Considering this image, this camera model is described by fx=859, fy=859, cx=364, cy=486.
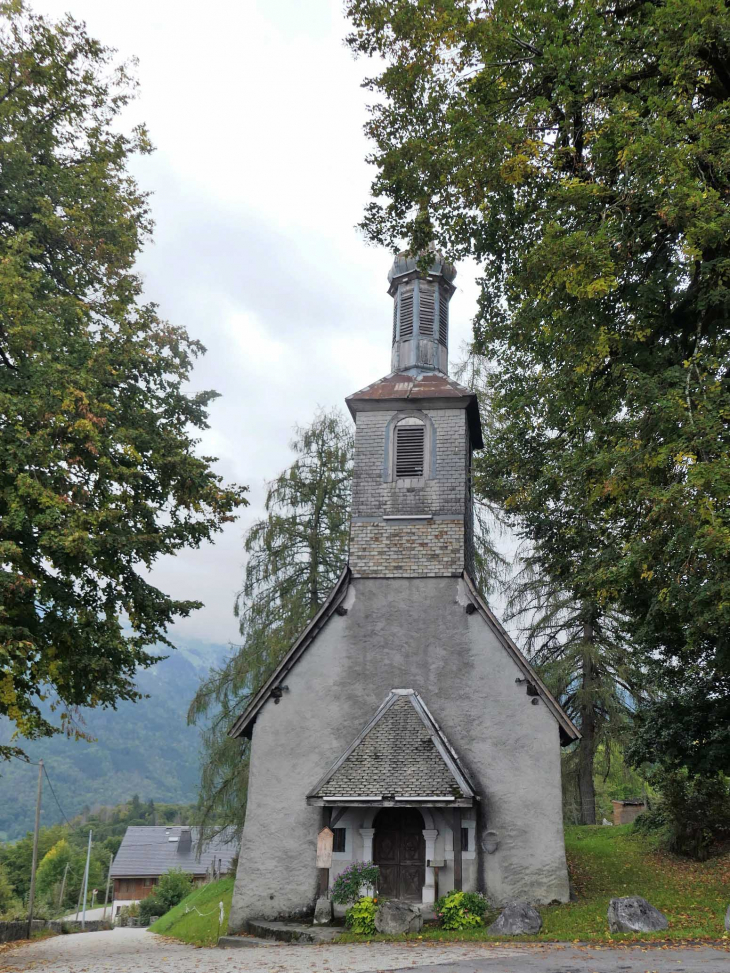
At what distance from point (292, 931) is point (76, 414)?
9829 mm

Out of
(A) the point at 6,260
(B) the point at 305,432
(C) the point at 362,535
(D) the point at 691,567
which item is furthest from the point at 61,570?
(B) the point at 305,432

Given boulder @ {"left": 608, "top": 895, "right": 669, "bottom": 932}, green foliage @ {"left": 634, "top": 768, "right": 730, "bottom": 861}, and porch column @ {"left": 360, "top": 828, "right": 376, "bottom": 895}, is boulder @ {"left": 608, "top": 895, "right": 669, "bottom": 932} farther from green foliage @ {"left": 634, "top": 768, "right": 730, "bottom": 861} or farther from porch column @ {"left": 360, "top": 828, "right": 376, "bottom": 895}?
green foliage @ {"left": 634, "top": 768, "right": 730, "bottom": 861}

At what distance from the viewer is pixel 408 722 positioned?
678 inches

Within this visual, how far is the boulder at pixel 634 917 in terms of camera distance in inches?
510

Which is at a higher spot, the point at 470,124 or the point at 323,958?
the point at 470,124

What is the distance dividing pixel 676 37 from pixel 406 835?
47.3 ft

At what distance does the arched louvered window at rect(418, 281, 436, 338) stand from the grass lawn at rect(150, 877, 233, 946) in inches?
596

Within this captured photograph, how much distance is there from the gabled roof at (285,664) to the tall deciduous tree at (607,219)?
18.7 ft

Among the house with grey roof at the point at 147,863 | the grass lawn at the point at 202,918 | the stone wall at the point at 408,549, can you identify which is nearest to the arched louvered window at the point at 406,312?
the stone wall at the point at 408,549

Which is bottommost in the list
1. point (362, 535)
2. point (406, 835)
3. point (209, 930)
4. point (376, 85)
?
point (209, 930)

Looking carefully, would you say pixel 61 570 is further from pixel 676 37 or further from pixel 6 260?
pixel 676 37

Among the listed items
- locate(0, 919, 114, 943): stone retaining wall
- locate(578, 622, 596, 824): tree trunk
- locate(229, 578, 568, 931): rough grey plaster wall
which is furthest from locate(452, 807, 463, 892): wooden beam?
locate(0, 919, 114, 943): stone retaining wall

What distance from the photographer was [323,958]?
12.1 m

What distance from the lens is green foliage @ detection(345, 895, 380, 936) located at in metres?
14.8
